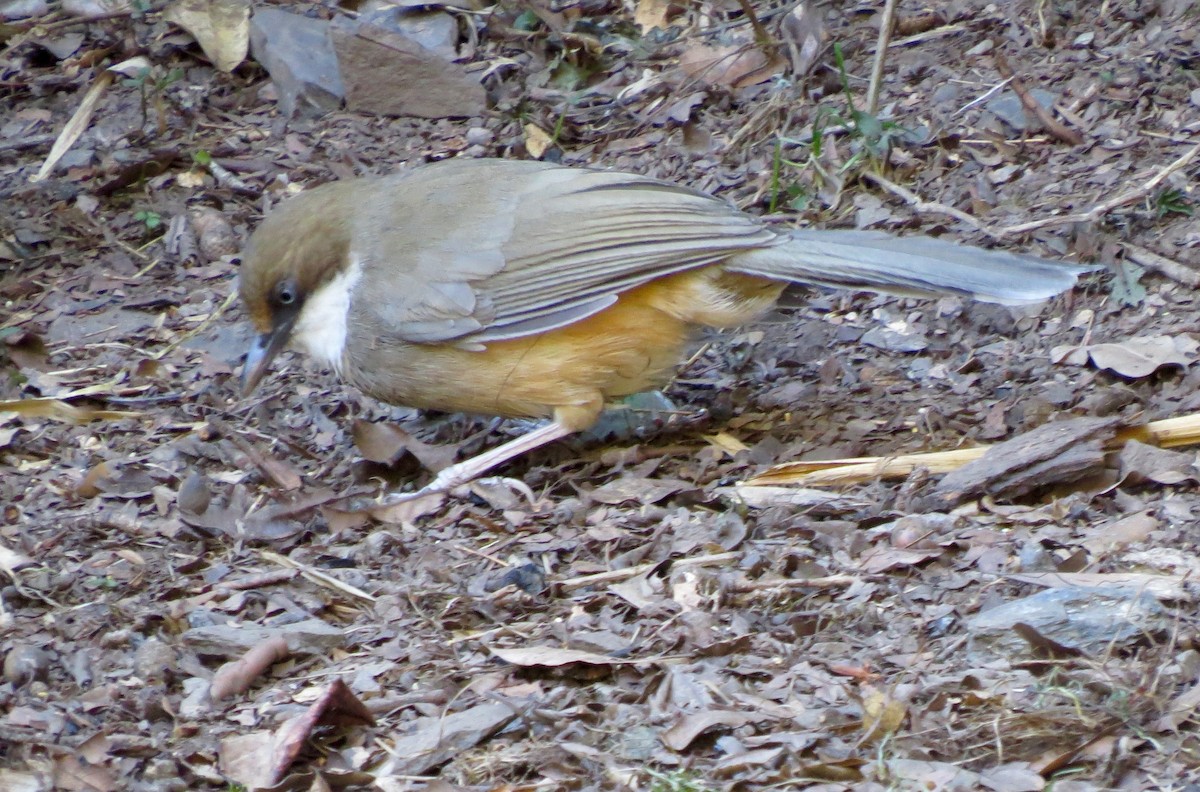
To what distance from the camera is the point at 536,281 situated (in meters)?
5.18

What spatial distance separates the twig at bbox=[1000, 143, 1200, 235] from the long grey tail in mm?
704

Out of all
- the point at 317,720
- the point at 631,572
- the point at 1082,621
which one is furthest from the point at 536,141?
the point at 1082,621

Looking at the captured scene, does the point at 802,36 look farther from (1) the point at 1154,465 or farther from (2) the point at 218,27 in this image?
(1) the point at 1154,465

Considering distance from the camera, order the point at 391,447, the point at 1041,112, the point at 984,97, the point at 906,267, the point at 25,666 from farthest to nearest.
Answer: the point at 984,97
the point at 1041,112
the point at 391,447
the point at 906,267
the point at 25,666

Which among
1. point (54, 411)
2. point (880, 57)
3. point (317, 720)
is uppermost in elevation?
point (880, 57)

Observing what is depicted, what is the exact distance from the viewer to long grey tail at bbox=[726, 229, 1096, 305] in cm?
495

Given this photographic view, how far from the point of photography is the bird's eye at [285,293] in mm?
5371

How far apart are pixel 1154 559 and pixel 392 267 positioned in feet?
9.19

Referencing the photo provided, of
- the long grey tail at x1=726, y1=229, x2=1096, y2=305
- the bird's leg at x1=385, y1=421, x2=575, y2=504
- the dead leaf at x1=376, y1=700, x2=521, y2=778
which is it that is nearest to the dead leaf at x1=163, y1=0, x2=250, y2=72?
the bird's leg at x1=385, y1=421, x2=575, y2=504

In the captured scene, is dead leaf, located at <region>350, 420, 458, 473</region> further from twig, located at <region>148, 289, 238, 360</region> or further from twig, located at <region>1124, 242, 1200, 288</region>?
twig, located at <region>1124, 242, 1200, 288</region>

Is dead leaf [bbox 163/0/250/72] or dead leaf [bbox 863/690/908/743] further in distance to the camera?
dead leaf [bbox 163/0/250/72]

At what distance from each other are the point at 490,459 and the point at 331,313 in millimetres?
806

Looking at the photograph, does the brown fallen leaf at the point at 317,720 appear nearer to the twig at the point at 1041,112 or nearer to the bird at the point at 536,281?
the bird at the point at 536,281

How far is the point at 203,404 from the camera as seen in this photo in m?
5.82
